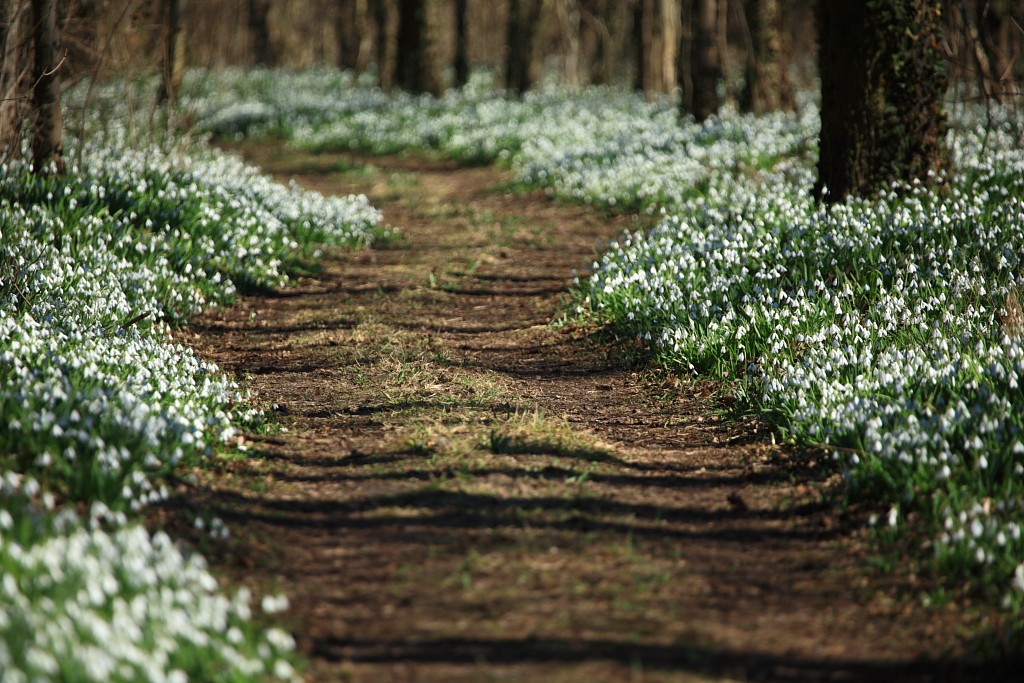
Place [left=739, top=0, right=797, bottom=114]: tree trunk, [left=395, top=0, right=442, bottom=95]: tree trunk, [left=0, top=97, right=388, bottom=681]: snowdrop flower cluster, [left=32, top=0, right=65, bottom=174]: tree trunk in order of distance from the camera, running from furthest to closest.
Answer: [left=395, top=0, right=442, bottom=95]: tree trunk → [left=739, top=0, right=797, bottom=114]: tree trunk → [left=32, top=0, right=65, bottom=174]: tree trunk → [left=0, top=97, right=388, bottom=681]: snowdrop flower cluster

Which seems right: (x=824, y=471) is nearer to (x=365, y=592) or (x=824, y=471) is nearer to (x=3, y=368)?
(x=365, y=592)

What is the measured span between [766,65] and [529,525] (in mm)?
14317

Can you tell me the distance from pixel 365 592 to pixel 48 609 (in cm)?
125

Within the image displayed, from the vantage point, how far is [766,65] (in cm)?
1672

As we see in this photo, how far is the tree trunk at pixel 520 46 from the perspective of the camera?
76.2ft

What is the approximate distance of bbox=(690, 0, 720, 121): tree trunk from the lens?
15.4 metres

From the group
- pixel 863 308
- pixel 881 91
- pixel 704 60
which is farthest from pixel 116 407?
pixel 704 60

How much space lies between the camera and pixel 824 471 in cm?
491

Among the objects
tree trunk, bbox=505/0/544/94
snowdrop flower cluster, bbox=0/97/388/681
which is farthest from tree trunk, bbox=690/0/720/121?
tree trunk, bbox=505/0/544/94

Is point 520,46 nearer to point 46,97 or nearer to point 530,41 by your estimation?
point 530,41

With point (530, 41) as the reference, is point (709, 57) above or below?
below

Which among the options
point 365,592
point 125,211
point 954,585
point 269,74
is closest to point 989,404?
point 954,585

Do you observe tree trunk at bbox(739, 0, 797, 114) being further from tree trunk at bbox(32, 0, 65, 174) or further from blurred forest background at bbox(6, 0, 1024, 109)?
tree trunk at bbox(32, 0, 65, 174)

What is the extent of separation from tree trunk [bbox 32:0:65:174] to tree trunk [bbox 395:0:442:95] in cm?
1381
